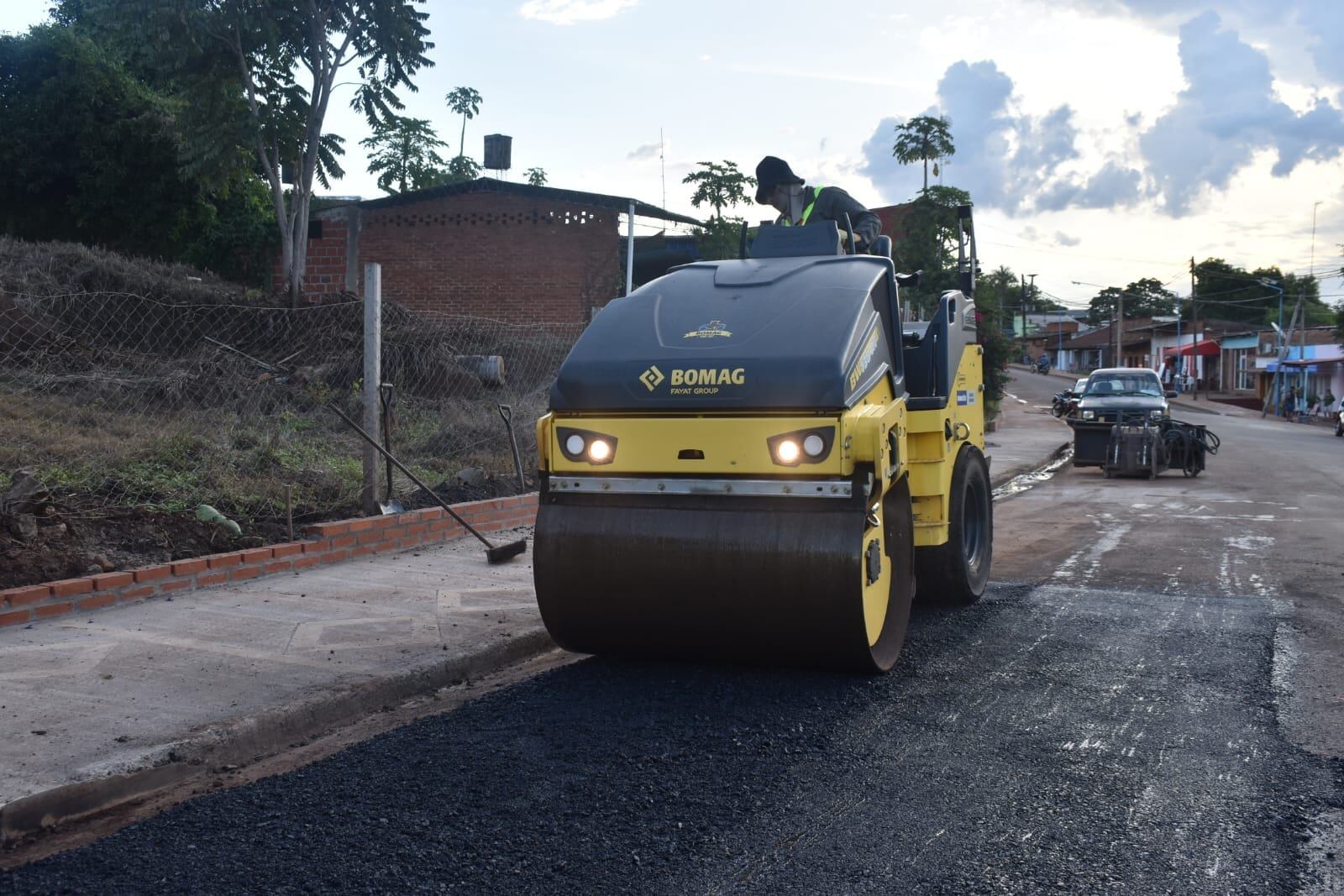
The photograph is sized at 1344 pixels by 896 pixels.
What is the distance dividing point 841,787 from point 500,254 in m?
24.4

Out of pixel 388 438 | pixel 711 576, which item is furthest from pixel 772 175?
pixel 388 438

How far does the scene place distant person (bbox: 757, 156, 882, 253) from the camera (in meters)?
7.07

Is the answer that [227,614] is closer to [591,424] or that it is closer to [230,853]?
[591,424]

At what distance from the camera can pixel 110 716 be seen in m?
4.75

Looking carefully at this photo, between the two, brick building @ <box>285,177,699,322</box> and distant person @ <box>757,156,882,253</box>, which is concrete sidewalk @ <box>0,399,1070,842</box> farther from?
brick building @ <box>285,177,699,322</box>

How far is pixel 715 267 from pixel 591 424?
1.22 meters

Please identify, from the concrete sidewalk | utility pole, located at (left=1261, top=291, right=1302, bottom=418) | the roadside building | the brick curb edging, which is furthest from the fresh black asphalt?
the roadside building

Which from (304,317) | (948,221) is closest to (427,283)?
(948,221)

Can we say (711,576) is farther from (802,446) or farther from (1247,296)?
(1247,296)

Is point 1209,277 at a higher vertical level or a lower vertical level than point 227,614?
higher

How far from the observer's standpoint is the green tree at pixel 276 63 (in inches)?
839

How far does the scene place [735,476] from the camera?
16.7 feet

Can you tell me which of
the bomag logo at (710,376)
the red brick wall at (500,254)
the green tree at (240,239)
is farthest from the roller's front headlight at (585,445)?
the green tree at (240,239)

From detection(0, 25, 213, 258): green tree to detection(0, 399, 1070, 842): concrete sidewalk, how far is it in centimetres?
2217
